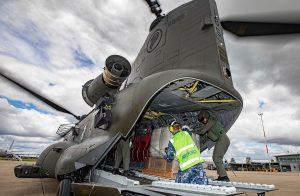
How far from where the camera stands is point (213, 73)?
5.58 metres

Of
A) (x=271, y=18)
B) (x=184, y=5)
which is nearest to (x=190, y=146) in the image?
(x=271, y=18)

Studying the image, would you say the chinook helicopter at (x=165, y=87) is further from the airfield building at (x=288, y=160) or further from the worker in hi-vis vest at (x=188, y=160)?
the airfield building at (x=288, y=160)

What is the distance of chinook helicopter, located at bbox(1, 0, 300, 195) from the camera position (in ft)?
17.1

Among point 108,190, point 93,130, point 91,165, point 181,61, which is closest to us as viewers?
point 108,190

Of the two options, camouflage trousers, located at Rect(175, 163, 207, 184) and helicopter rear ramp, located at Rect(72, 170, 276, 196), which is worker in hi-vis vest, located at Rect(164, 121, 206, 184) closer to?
camouflage trousers, located at Rect(175, 163, 207, 184)

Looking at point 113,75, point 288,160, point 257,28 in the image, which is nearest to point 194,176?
point 257,28

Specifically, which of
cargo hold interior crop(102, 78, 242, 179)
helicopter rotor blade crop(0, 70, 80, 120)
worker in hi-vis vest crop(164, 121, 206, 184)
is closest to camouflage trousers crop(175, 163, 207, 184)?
worker in hi-vis vest crop(164, 121, 206, 184)

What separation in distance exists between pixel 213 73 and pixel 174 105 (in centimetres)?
176

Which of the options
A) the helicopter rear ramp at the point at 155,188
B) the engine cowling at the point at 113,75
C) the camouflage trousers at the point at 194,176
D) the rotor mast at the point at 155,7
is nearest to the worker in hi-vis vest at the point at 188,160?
the camouflage trousers at the point at 194,176

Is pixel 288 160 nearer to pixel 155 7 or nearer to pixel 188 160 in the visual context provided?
pixel 155 7

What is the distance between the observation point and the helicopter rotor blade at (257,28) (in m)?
4.25

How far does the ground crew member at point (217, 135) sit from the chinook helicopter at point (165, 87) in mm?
425

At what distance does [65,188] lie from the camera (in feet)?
17.3

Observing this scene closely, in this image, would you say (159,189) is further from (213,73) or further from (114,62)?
(114,62)
